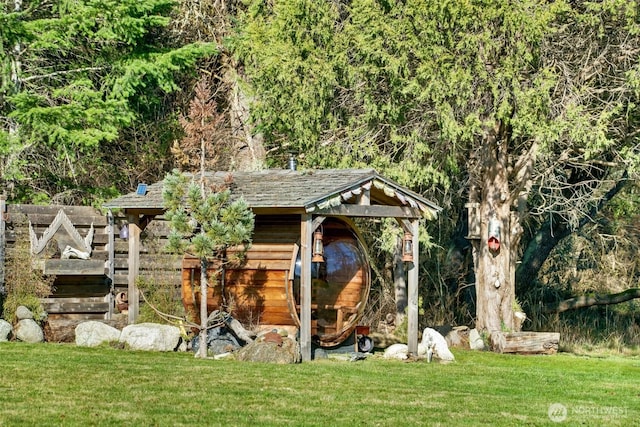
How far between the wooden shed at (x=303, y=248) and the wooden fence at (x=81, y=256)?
109cm

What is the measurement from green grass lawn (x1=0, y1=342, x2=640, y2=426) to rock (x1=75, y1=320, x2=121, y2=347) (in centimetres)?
50

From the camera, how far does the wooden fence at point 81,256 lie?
19.1m

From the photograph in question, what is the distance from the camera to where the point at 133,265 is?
63.0 feet

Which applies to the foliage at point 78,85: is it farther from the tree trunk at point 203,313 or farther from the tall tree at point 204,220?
the tree trunk at point 203,313

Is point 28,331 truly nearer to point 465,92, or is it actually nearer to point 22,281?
point 22,281

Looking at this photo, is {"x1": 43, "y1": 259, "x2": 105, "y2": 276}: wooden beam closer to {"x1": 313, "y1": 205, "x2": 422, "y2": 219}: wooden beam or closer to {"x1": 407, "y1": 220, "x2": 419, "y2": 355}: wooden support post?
{"x1": 313, "y1": 205, "x2": 422, "y2": 219}: wooden beam

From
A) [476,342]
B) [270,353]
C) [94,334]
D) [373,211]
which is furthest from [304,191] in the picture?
[476,342]

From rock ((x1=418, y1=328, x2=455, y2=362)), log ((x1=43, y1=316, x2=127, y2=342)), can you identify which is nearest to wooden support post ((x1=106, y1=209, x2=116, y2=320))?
log ((x1=43, y1=316, x2=127, y2=342))

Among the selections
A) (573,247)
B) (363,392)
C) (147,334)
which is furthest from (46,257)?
(573,247)

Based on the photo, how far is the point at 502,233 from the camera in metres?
21.8

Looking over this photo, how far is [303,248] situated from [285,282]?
916 millimetres

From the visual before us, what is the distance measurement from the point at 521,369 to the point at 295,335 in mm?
3716

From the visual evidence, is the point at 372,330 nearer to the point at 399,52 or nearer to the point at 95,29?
the point at 399,52

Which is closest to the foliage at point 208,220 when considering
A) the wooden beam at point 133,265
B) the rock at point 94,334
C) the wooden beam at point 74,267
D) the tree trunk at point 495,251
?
the wooden beam at point 133,265
